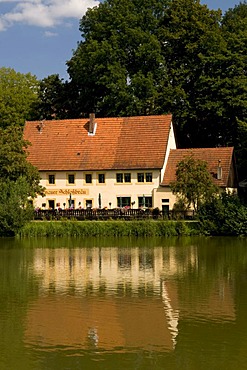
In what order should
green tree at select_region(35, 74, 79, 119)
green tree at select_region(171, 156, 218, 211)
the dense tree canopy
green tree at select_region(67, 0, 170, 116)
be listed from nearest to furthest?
green tree at select_region(171, 156, 218, 211)
the dense tree canopy
green tree at select_region(67, 0, 170, 116)
green tree at select_region(35, 74, 79, 119)

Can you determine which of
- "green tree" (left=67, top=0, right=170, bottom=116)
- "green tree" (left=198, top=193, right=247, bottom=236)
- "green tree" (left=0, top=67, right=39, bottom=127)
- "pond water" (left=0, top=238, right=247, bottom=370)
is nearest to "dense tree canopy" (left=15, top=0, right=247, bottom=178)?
"green tree" (left=67, top=0, right=170, bottom=116)

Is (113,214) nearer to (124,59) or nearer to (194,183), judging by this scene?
(194,183)

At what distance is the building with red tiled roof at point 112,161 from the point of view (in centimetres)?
5447

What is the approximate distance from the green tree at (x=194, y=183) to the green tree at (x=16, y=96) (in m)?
21.7

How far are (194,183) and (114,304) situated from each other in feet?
88.8

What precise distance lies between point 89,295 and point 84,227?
23.7m

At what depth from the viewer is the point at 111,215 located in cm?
4922

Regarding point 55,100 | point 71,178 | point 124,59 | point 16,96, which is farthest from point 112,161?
point 16,96

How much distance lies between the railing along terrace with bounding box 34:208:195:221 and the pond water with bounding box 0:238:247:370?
1272 centimetres

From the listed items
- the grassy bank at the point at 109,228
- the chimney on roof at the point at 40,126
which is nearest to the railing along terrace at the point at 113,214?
the grassy bank at the point at 109,228

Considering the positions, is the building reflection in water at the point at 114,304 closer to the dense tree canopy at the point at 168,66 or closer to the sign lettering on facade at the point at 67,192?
the sign lettering on facade at the point at 67,192

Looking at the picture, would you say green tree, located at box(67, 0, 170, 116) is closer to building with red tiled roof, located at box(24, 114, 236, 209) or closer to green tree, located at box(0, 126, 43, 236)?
building with red tiled roof, located at box(24, 114, 236, 209)

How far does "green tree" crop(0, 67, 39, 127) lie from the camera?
6750cm

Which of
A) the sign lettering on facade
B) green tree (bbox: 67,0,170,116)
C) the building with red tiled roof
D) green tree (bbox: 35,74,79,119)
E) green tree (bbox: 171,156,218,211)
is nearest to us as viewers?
green tree (bbox: 171,156,218,211)
